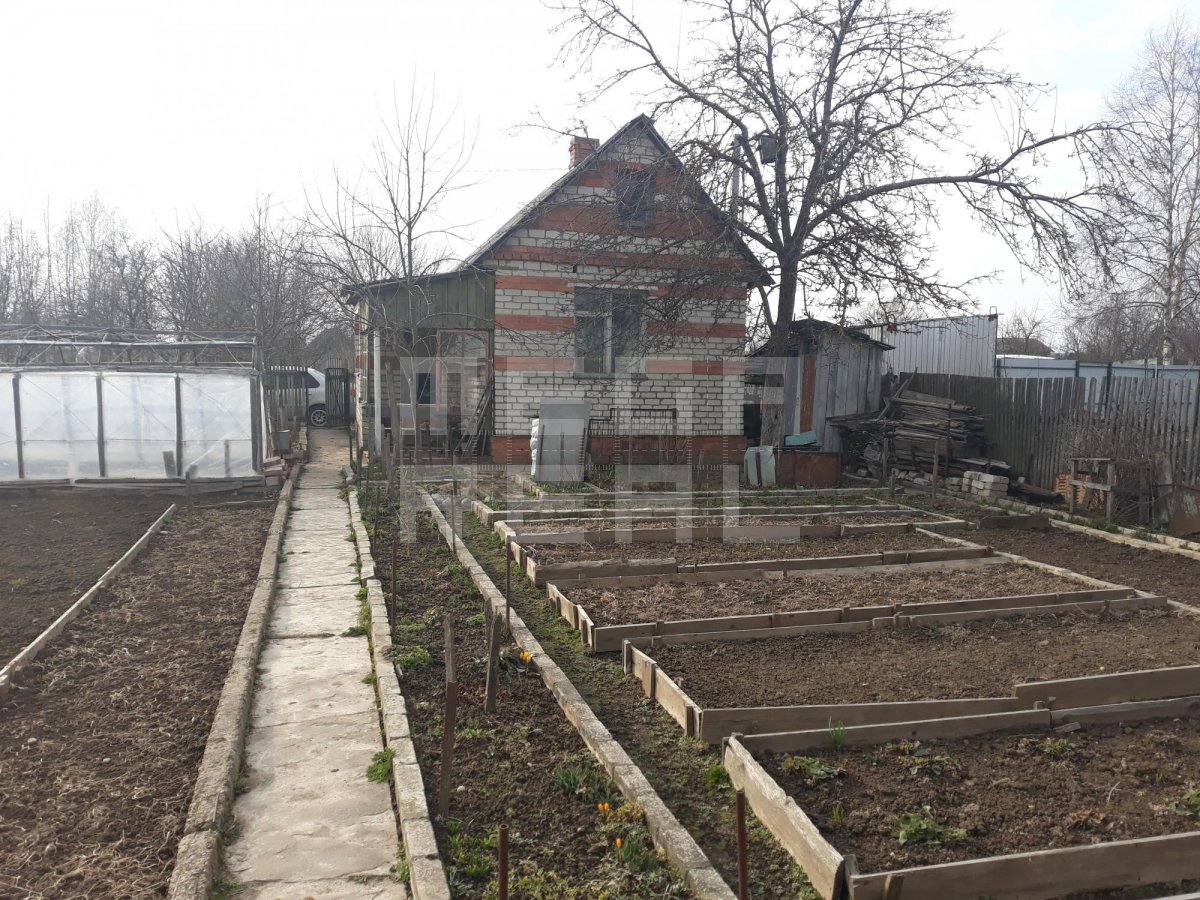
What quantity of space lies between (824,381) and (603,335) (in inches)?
175

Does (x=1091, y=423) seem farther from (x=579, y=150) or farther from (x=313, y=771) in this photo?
(x=313, y=771)

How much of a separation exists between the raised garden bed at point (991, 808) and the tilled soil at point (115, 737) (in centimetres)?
254

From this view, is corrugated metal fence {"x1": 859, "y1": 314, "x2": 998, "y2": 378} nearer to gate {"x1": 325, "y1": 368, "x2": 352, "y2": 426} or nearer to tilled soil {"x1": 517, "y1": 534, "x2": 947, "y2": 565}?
tilled soil {"x1": 517, "y1": 534, "x2": 947, "y2": 565}

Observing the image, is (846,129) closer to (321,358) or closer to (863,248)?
(863,248)

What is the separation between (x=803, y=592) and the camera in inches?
287

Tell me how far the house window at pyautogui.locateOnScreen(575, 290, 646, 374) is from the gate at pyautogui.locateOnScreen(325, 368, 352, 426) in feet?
45.1

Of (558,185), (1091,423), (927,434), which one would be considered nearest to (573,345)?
(558,185)

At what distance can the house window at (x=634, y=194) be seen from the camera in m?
14.2

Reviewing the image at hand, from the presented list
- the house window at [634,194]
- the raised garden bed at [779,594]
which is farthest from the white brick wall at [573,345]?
the raised garden bed at [779,594]

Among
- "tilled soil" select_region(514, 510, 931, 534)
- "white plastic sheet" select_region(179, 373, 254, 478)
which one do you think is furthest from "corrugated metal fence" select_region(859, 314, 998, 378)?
"white plastic sheet" select_region(179, 373, 254, 478)

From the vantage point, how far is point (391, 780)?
13.8 ft

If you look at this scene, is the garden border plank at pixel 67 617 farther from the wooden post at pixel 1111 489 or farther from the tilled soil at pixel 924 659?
the wooden post at pixel 1111 489

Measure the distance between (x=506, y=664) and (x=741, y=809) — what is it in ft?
9.66

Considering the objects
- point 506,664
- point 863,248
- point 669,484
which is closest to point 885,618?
point 506,664
